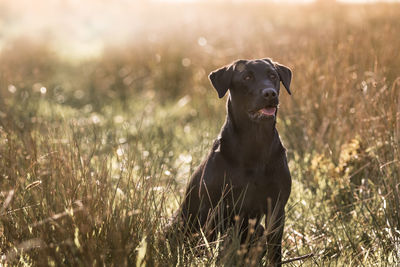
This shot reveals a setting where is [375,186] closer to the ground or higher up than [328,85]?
closer to the ground

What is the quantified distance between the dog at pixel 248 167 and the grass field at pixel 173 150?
0.66 feet

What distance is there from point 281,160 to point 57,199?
143cm

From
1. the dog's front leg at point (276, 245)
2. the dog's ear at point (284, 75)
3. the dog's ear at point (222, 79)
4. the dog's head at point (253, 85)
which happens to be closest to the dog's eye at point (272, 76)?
the dog's head at point (253, 85)

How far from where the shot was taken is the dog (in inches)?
122

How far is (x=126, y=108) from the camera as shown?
7.71m

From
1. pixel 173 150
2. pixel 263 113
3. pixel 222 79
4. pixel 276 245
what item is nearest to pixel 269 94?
pixel 263 113

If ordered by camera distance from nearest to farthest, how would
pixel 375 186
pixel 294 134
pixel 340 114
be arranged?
pixel 375 186 → pixel 340 114 → pixel 294 134

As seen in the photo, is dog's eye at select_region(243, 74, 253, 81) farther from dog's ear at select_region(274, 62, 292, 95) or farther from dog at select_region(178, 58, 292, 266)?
dog's ear at select_region(274, 62, 292, 95)

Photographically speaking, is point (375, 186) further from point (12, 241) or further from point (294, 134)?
point (12, 241)

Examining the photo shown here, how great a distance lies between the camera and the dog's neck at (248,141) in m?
3.18

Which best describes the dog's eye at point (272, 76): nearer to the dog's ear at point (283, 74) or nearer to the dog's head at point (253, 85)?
the dog's head at point (253, 85)

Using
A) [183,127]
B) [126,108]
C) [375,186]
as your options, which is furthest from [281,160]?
[126,108]

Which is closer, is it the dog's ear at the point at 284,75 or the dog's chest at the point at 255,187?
the dog's chest at the point at 255,187

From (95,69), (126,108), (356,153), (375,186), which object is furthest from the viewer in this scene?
(95,69)
